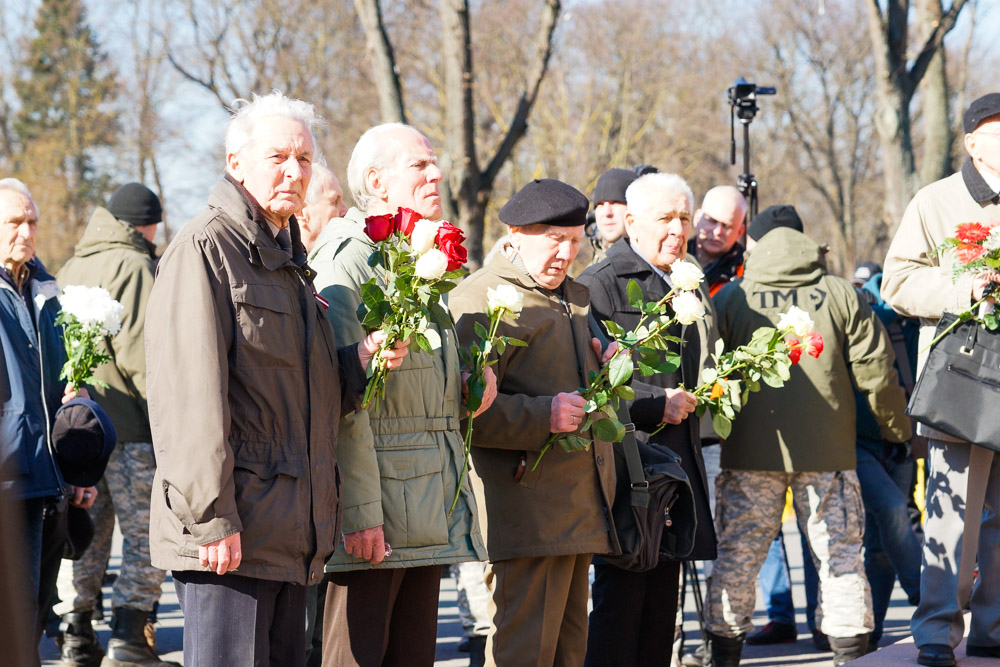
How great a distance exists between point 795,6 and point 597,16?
20.2 feet

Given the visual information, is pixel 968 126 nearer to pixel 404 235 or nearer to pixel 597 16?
pixel 404 235

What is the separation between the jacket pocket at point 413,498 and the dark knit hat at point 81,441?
1722 mm

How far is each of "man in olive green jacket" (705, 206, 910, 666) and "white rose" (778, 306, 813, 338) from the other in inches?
47.7

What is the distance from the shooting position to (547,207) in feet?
13.4

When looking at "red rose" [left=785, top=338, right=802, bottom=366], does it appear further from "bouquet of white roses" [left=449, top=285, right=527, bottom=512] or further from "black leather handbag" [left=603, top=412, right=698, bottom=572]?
"bouquet of white roses" [left=449, top=285, right=527, bottom=512]

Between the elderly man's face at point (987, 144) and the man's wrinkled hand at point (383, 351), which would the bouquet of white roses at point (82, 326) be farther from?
the elderly man's face at point (987, 144)

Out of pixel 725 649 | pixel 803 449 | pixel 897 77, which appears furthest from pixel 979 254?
pixel 897 77

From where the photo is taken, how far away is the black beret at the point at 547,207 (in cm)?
407

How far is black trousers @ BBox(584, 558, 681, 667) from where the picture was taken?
4.54 meters

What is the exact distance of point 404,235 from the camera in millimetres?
3262

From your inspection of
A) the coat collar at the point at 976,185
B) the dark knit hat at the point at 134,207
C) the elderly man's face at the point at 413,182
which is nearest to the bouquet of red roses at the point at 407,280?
the elderly man's face at the point at 413,182

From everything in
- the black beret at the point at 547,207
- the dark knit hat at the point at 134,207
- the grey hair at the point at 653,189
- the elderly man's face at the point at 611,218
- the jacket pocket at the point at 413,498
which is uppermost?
the dark knit hat at the point at 134,207

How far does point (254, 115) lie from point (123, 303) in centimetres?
300

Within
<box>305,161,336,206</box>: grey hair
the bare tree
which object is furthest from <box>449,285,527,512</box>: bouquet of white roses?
the bare tree
